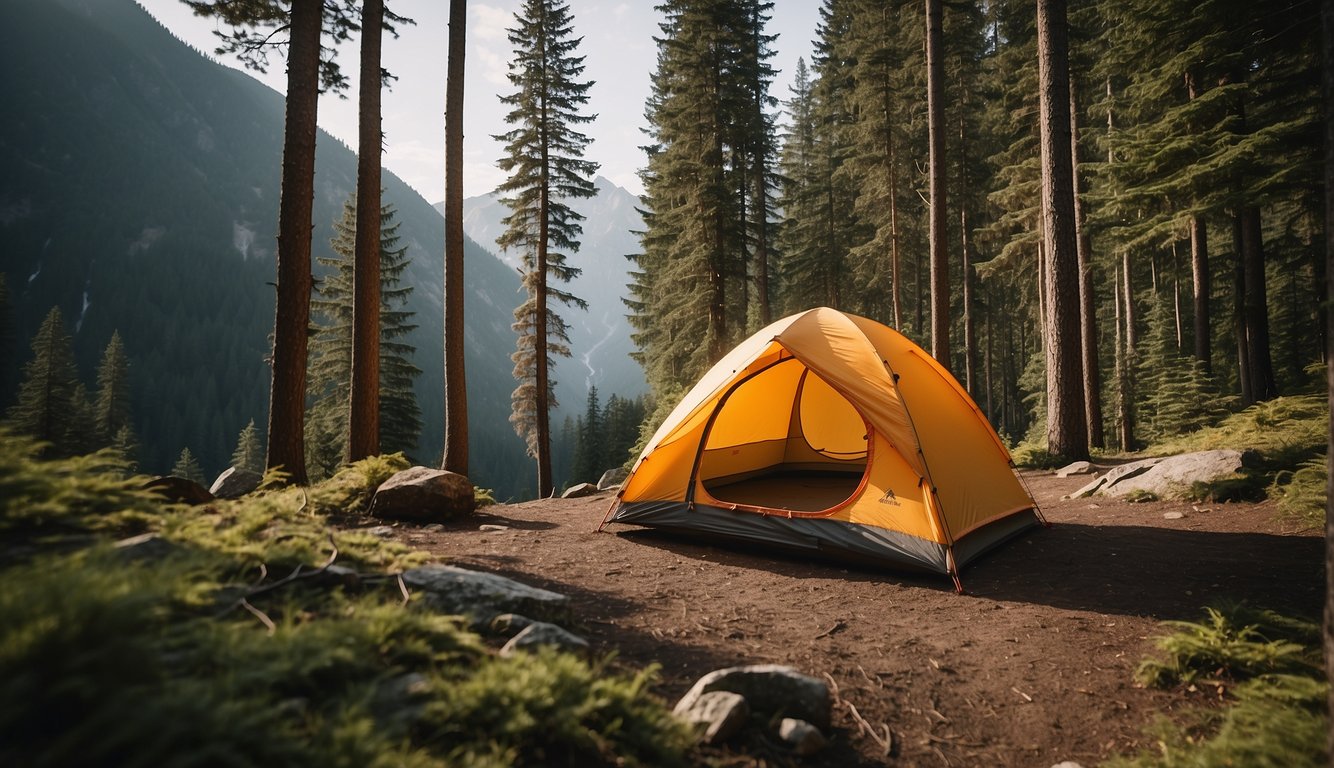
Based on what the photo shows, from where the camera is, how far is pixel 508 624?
9.79 ft

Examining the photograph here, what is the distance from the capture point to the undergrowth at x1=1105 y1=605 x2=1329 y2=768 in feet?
7.47

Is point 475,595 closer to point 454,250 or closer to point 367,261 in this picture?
point 367,261

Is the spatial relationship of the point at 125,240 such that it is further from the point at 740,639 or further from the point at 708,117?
the point at 740,639

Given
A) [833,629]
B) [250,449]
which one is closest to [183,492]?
[833,629]

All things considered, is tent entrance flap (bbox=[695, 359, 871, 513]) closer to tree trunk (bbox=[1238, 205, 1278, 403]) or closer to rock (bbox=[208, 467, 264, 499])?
rock (bbox=[208, 467, 264, 499])

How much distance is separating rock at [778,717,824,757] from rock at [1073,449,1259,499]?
6.98 meters

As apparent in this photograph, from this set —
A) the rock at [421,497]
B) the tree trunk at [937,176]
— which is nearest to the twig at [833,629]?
the rock at [421,497]

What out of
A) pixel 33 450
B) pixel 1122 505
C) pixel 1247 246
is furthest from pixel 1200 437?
pixel 33 450

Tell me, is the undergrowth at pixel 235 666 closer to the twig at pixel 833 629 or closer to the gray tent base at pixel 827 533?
the twig at pixel 833 629

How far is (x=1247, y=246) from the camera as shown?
11.6m

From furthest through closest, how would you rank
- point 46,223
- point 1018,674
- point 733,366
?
point 46,223, point 733,366, point 1018,674

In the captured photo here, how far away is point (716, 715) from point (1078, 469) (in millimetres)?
9073

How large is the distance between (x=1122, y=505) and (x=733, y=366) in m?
5.40

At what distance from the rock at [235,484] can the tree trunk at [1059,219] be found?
1178 cm
